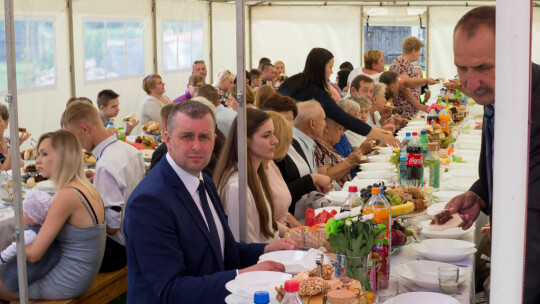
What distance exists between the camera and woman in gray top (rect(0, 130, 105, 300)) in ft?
10.3

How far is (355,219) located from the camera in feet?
6.16

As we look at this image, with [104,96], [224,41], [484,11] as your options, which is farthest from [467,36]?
[224,41]

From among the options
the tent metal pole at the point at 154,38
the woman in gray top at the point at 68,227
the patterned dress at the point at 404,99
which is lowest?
the woman in gray top at the point at 68,227

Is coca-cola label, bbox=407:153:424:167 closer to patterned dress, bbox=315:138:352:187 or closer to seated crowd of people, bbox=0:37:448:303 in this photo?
seated crowd of people, bbox=0:37:448:303

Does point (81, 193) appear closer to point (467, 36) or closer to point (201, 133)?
point (201, 133)

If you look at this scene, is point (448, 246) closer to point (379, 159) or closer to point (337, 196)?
point (337, 196)

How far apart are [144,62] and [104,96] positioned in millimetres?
3370

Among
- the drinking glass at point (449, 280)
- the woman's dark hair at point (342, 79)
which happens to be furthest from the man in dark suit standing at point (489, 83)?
the woman's dark hair at point (342, 79)

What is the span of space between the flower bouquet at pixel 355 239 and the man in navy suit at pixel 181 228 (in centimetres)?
27

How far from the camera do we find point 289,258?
7.39 ft

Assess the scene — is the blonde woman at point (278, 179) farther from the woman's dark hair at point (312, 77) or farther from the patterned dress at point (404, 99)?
the patterned dress at point (404, 99)

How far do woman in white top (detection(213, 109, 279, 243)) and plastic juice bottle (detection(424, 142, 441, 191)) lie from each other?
47.9 inches

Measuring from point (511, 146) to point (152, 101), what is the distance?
25.2 feet

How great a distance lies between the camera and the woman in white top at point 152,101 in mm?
8109
